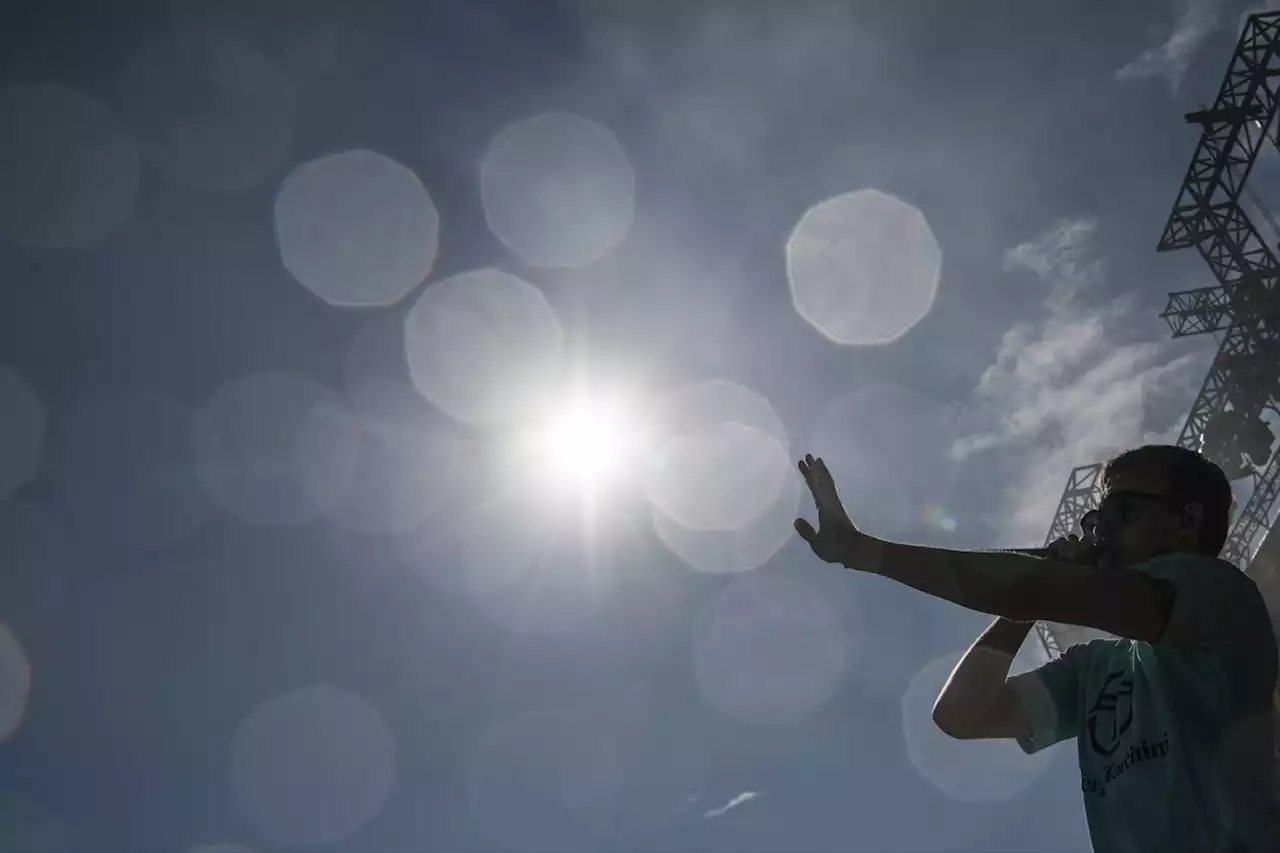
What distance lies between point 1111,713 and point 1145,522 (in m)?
0.60

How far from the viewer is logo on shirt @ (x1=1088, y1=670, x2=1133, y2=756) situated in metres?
2.21

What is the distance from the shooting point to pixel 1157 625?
1850mm

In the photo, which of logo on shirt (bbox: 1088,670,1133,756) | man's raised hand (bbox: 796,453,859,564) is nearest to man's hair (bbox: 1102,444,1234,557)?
logo on shirt (bbox: 1088,670,1133,756)

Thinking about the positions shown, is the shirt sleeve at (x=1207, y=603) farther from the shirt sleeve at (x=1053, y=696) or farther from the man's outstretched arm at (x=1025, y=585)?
the shirt sleeve at (x=1053, y=696)

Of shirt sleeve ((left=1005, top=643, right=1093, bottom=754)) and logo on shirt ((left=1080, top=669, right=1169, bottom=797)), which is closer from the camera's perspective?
logo on shirt ((left=1080, top=669, right=1169, bottom=797))

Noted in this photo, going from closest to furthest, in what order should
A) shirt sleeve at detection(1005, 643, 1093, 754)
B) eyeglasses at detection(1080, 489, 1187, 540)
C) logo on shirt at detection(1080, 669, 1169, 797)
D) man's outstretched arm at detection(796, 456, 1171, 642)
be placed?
1. man's outstretched arm at detection(796, 456, 1171, 642)
2. logo on shirt at detection(1080, 669, 1169, 797)
3. eyeglasses at detection(1080, 489, 1187, 540)
4. shirt sleeve at detection(1005, 643, 1093, 754)

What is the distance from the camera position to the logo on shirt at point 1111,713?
2.21 m

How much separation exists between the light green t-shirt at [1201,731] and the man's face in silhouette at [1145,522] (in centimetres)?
18

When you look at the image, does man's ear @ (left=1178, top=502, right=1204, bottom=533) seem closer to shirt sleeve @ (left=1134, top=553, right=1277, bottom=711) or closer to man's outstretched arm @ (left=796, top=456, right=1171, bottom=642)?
shirt sleeve @ (left=1134, top=553, right=1277, bottom=711)

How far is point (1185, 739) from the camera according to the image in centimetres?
196

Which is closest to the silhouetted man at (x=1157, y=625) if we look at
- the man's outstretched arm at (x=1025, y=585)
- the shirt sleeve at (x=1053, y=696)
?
the man's outstretched arm at (x=1025, y=585)

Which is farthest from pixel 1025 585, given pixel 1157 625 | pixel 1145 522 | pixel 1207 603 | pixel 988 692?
pixel 988 692

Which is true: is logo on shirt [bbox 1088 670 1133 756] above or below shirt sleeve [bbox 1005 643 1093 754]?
below

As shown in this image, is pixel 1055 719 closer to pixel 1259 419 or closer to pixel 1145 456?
pixel 1145 456
